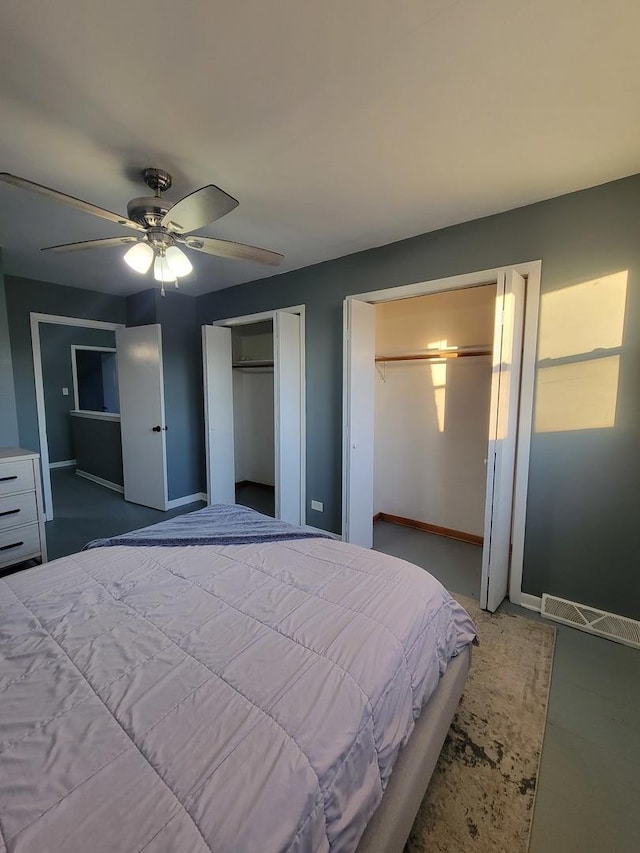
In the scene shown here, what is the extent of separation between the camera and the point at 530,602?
244cm

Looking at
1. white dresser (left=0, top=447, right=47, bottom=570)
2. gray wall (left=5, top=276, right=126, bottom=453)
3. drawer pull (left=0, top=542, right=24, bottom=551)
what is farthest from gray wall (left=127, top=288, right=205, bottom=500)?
drawer pull (left=0, top=542, right=24, bottom=551)

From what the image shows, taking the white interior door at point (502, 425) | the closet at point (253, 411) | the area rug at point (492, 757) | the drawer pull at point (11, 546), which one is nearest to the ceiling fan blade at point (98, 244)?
the white interior door at point (502, 425)

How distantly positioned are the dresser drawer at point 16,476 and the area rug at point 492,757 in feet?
10.4

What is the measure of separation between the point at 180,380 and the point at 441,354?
3039 millimetres

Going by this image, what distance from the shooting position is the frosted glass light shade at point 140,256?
6.05 feet

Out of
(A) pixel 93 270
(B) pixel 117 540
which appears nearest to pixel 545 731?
(B) pixel 117 540

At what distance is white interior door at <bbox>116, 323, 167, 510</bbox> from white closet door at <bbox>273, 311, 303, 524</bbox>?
5.25 ft

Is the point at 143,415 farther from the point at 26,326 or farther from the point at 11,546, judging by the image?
the point at 11,546

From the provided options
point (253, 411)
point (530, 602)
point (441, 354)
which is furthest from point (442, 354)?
point (253, 411)

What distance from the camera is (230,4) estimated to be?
107 centimetres

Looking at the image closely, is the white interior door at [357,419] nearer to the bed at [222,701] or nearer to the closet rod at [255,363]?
the bed at [222,701]

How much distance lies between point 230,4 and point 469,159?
4.07 ft

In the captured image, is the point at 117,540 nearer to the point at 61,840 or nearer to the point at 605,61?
the point at 61,840

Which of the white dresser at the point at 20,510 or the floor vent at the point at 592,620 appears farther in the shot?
the white dresser at the point at 20,510
